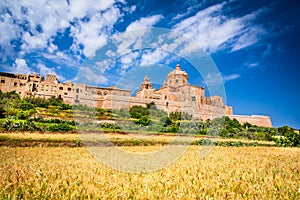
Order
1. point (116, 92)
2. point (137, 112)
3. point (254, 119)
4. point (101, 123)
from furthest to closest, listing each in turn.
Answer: point (254, 119) → point (116, 92) → point (137, 112) → point (101, 123)

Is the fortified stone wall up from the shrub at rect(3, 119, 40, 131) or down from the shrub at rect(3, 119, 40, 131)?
up

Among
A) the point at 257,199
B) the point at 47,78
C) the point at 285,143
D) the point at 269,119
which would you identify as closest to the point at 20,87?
the point at 47,78

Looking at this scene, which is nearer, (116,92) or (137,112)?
(137,112)

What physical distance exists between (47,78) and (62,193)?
71.9 metres

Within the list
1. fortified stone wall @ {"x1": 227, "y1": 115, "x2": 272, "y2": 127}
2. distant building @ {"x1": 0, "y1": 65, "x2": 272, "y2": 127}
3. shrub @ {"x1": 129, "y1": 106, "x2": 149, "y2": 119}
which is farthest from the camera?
fortified stone wall @ {"x1": 227, "y1": 115, "x2": 272, "y2": 127}

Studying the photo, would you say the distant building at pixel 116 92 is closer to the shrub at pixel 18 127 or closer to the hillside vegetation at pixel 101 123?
the hillside vegetation at pixel 101 123

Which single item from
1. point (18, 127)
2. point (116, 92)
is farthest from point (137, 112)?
point (18, 127)

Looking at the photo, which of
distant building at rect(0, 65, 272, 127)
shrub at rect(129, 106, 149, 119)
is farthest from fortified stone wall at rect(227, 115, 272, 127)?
shrub at rect(129, 106, 149, 119)

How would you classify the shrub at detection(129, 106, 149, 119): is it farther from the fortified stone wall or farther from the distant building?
the fortified stone wall

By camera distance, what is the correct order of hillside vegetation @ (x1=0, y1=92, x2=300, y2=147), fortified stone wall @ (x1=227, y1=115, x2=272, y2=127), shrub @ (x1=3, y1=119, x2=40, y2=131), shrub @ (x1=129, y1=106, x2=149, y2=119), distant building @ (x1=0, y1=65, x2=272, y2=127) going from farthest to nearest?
fortified stone wall @ (x1=227, y1=115, x2=272, y2=127) → distant building @ (x1=0, y1=65, x2=272, y2=127) → shrub @ (x1=129, y1=106, x2=149, y2=119) → hillside vegetation @ (x1=0, y1=92, x2=300, y2=147) → shrub @ (x1=3, y1=119, x2=40, y2=131)

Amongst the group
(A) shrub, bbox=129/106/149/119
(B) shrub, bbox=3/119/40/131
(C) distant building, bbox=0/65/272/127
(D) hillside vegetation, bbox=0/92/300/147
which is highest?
(C) distant building, bbox=0/65/272/127

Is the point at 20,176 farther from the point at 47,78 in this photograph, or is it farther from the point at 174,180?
the point at 47,78

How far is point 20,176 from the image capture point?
4.71 m

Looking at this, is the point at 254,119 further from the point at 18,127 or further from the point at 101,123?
the point at 18,127
